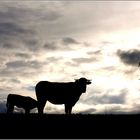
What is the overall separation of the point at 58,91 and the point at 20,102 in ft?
12.0

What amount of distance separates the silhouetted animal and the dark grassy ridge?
14101 mm

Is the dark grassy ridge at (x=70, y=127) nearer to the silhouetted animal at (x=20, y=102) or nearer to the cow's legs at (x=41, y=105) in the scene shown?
the cow's legs at (x=41, y=105)

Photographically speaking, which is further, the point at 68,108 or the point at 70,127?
the point at 68,108

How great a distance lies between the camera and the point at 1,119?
80.0 feet

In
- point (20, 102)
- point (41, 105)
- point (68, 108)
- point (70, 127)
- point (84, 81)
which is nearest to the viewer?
point (70, 127)

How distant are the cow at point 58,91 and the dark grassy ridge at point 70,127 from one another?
12427 millimetres

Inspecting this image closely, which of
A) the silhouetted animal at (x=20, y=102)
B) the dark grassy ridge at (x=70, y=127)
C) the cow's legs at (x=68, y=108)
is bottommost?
the dark grassy ridge at (x=70, y=127)

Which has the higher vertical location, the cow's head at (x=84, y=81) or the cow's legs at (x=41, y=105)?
the cow's head at (x=84, y=81)

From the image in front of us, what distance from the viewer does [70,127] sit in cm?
2270

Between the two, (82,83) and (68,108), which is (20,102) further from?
(82,83)

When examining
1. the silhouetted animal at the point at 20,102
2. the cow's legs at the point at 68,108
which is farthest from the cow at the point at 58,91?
the silhouetted animal at the point at 20,102

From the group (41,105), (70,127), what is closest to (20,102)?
(41,105)

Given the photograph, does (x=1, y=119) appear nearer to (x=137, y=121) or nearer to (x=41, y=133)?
(x=41, y=133)

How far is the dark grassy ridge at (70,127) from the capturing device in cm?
2166
